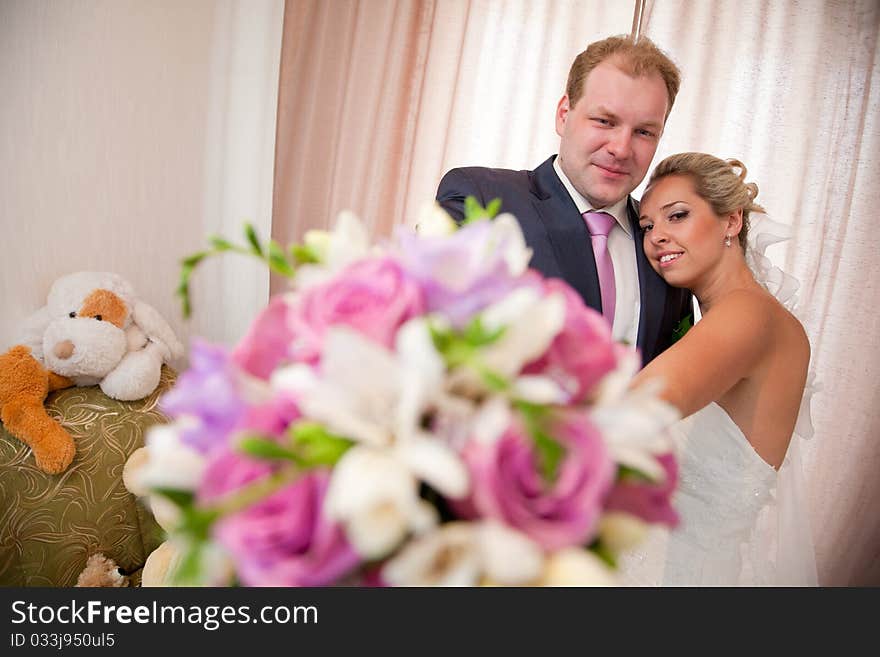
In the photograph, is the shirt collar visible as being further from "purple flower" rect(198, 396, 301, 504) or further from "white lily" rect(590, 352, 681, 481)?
"purple flower" rect(198, 396, 301, 504)

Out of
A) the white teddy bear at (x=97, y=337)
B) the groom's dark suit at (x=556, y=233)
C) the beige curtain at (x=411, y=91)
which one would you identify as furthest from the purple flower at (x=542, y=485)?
the beige curtain at (x=411, y=91)

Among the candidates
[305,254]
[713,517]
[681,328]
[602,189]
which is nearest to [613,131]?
[602,189]

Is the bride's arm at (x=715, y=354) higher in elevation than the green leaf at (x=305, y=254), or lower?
lower

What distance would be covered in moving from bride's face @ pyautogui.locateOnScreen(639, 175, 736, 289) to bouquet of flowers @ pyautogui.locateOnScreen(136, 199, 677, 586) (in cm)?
A: 130

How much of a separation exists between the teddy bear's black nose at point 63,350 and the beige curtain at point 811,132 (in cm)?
214

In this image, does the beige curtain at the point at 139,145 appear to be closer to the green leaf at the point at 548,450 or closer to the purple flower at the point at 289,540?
the purple flower at the point at 289,540

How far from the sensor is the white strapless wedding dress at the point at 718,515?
64.4 inches

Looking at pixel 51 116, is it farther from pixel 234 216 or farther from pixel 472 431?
pixel 472 431

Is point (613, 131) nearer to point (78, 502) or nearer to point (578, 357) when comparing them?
point (578, 357)

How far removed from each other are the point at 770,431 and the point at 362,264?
150 centimetres

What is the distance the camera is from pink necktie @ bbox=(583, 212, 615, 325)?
1.80 meters

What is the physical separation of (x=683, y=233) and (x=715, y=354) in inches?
17.9
